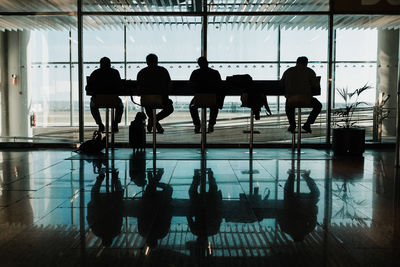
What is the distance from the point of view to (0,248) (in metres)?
2.01

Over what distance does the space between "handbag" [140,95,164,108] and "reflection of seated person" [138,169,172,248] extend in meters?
2.24

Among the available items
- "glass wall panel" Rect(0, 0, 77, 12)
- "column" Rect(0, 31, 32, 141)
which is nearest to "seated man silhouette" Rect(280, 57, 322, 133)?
"glass wall panel" Rect(0, 0, 77, 12)

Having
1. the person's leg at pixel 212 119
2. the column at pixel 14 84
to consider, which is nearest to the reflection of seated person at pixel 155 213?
the person's leg at pixel 212 119

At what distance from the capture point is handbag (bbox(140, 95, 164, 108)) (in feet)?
19.5

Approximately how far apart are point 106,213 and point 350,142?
15.5ft

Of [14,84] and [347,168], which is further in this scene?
[14,84]

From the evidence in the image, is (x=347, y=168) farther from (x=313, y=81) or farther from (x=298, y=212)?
(x=298, y=212)

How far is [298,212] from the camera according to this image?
2756 mm

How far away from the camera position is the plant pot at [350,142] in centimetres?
630

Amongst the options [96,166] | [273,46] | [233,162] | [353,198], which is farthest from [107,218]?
[273,46]

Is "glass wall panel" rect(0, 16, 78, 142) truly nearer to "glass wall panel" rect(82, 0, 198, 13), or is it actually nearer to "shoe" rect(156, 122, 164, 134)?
"glass wall panel" rect(82, 0, 198, 13)

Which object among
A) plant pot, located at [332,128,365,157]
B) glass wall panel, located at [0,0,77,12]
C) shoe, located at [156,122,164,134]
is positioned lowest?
plant pot, located at [332,128,365,157]

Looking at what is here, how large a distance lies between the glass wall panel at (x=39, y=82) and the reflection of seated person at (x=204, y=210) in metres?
4.90

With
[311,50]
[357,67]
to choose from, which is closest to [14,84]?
[311,50]
